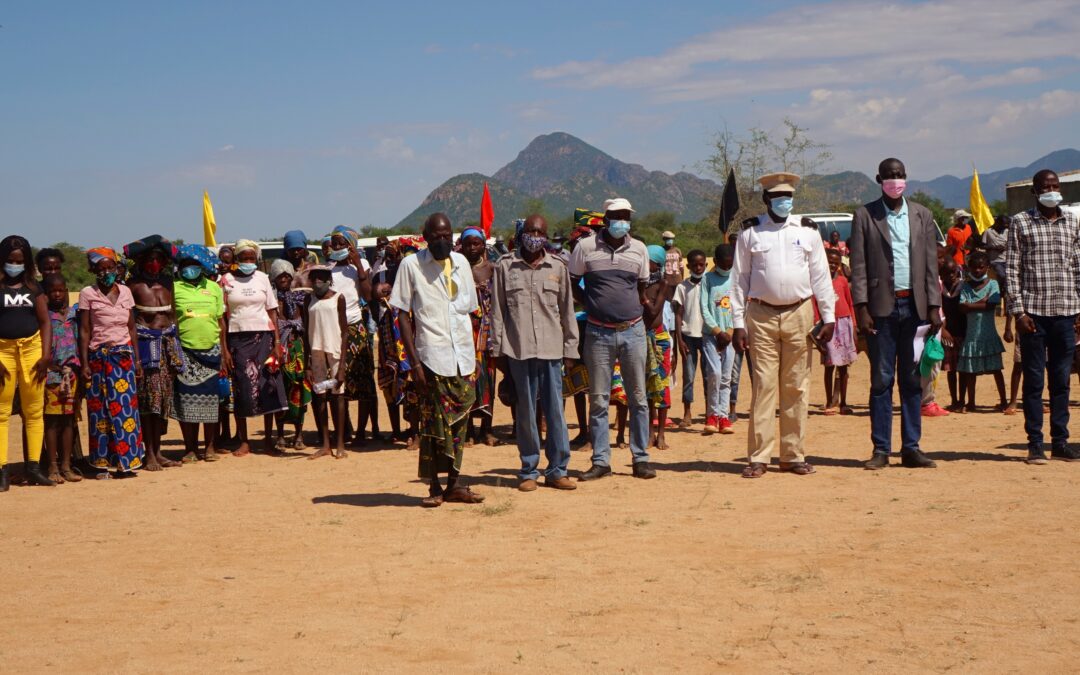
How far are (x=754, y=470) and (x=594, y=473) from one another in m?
1.25

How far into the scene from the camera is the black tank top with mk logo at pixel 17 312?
32.3 feet

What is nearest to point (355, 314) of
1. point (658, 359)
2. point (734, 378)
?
point (658, 359)

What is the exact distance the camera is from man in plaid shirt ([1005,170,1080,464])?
31.3 feet

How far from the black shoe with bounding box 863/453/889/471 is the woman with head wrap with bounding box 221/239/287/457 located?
562 cm

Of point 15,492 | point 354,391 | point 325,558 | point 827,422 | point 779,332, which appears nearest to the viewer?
point 325,558

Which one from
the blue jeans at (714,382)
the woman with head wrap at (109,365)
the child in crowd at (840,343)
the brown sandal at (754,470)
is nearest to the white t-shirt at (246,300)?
the woman with head wrap at (109,365)

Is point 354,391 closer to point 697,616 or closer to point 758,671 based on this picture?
point 697,616

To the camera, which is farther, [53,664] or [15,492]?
[15,492]

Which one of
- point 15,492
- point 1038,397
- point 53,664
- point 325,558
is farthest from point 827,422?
point 53,664

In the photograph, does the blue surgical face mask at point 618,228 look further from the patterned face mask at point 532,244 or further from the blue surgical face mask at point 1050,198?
the blue surgical face mask at point 1050,198

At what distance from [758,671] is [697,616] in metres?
0.78

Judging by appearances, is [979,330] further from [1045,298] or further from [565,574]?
[565,574]

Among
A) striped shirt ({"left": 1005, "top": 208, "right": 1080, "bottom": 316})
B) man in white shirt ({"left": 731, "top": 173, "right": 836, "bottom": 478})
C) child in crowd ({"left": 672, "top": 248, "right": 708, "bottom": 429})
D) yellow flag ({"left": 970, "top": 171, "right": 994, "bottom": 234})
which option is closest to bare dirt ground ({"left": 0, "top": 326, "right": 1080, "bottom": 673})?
man in white shirt ({"left": 731, "top": 173, "right": 836, "bottom": 478})

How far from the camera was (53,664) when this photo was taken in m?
5.38
